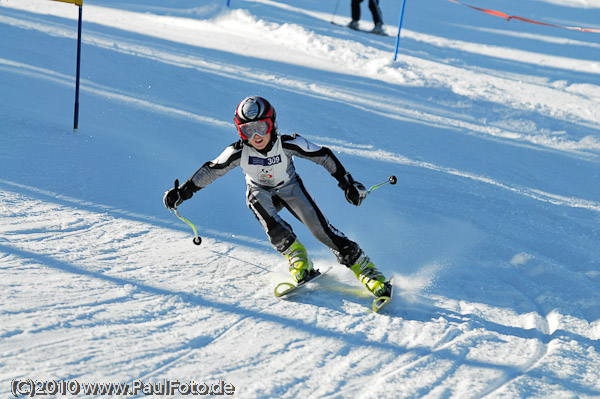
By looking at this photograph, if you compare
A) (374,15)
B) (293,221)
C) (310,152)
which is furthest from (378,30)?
(310,152)

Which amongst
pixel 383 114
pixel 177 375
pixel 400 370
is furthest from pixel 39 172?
pixel 383 114

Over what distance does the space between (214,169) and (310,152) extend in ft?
2.31

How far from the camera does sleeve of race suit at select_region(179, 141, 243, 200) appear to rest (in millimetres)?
4289

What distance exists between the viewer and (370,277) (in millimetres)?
4160

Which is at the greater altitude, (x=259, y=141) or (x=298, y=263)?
(x=259, y=141)

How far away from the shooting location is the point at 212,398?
2855mm

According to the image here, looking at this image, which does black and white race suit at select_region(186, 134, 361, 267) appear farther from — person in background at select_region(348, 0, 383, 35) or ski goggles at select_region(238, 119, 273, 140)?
person in background at select_region(348, 0, 383, 35)

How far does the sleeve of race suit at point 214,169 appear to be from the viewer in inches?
169

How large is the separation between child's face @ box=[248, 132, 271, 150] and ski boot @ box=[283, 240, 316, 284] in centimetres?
72

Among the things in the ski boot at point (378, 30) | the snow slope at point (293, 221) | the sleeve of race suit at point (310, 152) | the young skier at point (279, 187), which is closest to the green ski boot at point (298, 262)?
the young skier at point (279, 187)

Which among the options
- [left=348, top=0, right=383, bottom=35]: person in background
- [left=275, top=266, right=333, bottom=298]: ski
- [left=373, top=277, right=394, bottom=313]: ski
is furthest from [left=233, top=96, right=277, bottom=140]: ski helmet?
[left=348, top=0, right=383, bottom=35]: person in background

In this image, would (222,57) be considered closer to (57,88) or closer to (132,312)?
(57,88)

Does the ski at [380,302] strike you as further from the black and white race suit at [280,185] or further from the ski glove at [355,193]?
the ski glove at [355,193]

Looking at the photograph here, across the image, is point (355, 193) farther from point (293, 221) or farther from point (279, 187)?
point (293, 221)
